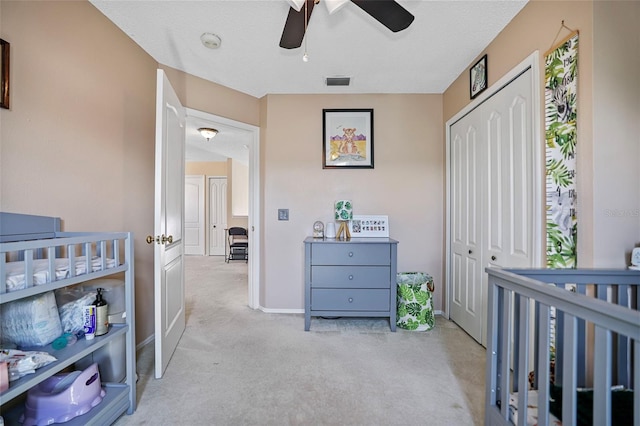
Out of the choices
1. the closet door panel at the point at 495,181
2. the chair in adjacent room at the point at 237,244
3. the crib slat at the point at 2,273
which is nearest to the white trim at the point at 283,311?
the closet door panel at the point at 495,181

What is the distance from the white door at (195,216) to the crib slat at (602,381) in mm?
6857

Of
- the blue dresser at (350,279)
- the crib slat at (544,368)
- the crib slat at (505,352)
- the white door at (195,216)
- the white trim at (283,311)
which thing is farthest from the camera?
the white door at (195,216)

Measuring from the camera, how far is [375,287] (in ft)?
7.88

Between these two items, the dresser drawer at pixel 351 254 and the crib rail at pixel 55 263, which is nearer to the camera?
the crib rail at pixel 55 263

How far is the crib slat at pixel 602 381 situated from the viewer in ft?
2.26

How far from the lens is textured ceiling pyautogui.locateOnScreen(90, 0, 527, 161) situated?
1.66m

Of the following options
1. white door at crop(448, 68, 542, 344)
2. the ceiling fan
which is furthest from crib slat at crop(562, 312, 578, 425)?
the ceiling fan

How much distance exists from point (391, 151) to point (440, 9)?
1324 mm

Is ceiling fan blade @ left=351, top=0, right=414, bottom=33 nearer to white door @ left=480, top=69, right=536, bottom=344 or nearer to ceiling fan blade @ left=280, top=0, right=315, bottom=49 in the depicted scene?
ceiling fan blade @ left=280, top=0, right=315, bottom=49

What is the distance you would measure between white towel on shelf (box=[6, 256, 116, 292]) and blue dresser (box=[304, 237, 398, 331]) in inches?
59.5

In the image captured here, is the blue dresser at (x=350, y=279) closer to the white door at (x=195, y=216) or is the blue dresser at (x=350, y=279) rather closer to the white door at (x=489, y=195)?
the white door at (x=489, y=195)

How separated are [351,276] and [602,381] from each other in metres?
1.77

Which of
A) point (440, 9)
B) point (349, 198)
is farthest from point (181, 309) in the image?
point (440, 9)

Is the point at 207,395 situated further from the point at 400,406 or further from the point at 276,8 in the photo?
the point at 276,8
